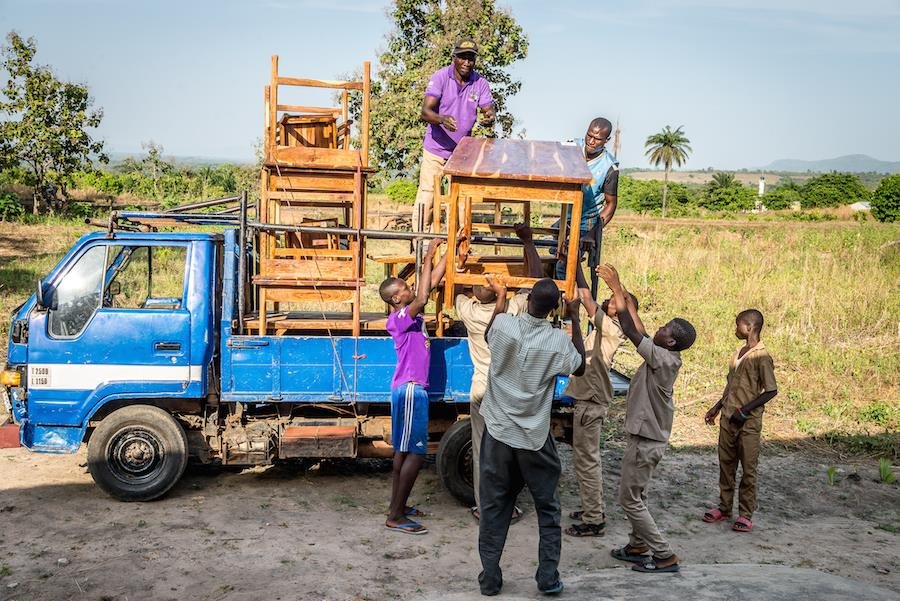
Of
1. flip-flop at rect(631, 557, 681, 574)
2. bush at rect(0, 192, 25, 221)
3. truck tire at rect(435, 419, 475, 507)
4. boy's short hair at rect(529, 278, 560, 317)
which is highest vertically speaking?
bush at rect(0, 192, 25, 221)

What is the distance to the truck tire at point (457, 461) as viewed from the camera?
6.50 metres

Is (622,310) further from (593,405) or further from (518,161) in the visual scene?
(518,161)

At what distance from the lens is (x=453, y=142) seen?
768cm

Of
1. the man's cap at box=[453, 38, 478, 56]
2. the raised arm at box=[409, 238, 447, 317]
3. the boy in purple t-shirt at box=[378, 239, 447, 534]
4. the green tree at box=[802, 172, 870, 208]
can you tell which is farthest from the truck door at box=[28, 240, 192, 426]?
the green tree at box=[802, 172, 870, 208]

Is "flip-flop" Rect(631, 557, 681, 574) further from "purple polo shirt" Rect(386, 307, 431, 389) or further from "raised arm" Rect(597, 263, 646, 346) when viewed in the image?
"purple polo shirt" Rect(386, 307, 431, 389)

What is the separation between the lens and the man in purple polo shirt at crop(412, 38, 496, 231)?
292 inches

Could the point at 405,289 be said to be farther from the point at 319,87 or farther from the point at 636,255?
the point at 636,255

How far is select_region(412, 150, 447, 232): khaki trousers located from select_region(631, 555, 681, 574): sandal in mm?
3455

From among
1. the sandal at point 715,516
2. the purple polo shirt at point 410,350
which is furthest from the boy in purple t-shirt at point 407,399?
the sandal at point 715,516

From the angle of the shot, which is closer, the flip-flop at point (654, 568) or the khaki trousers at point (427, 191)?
the flip-flop at point (654, 568)

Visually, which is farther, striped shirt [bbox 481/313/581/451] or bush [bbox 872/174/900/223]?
bush [bbox 872/174/900/223]

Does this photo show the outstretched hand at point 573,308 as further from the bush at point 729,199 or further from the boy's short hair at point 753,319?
the bush at point 729,199

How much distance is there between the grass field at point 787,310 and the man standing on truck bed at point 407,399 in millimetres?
3886

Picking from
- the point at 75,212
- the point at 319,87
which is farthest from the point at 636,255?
the point at 75,212
